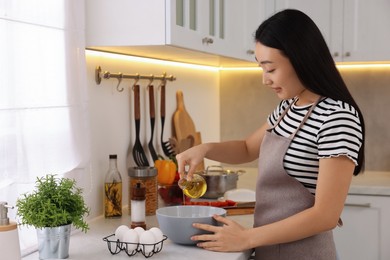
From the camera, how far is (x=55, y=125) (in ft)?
6.38

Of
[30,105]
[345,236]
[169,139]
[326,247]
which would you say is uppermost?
[30,105]

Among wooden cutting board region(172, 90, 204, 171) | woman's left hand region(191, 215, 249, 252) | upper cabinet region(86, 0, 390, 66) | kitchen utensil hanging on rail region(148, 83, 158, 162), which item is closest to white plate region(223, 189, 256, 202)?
kitchen utensil hanging on rail region(148, 83, 158, 162)

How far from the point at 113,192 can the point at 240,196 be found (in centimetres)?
60

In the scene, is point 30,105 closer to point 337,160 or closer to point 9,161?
point 9,161

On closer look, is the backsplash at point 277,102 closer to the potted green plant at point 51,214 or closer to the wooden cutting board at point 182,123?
the wooden cutting board at point 182,123

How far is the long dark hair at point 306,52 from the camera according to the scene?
5.67ft

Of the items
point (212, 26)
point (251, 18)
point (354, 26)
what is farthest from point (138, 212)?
point (354, 26)

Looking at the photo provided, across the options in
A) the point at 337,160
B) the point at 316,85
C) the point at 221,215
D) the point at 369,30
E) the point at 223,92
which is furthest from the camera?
the point at 223,92

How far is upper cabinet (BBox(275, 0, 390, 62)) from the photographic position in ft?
10.8

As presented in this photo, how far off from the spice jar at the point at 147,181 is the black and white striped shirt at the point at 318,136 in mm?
634

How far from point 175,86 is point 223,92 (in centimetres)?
79

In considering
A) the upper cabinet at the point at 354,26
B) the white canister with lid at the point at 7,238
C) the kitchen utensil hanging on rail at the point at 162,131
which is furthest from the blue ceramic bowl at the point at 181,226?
the upper cabinet at the point at 354,26

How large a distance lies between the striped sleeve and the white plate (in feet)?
3.20

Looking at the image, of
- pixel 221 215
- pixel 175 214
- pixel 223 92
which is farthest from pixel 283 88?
pixel 223 92
